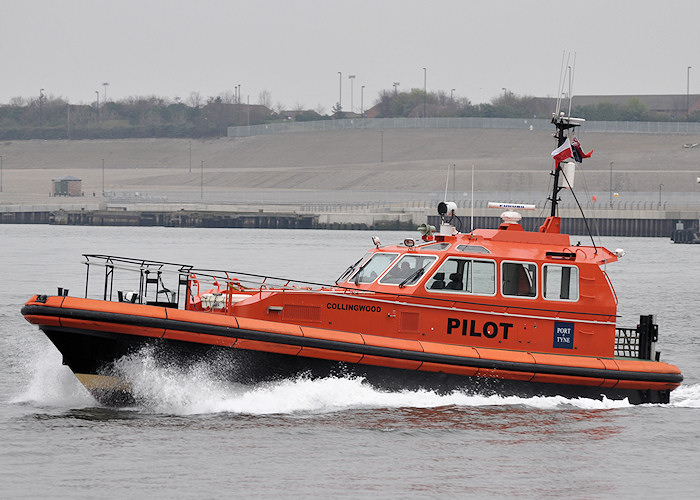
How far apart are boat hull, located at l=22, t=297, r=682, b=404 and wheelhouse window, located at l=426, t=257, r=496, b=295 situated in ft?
2.30

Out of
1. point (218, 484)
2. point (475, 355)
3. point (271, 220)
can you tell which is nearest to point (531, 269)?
point (475, 355)

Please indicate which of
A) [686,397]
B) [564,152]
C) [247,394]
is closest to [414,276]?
[247,394]

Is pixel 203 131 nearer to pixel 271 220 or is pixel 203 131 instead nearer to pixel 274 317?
pixel 271 220

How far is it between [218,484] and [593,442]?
455 cm

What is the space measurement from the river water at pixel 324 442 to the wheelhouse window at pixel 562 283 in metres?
1.25

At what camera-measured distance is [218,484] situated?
36.2ft

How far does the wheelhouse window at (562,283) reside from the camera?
555 inches

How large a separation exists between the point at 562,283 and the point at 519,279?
1.85ft

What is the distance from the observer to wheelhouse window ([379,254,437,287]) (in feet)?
45.3

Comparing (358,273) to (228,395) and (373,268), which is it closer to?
(373,268)

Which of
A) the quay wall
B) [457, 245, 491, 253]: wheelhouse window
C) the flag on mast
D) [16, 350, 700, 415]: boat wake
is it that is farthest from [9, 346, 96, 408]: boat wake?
the quay wall

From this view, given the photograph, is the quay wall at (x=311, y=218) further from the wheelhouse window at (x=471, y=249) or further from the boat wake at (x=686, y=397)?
the wheelhouse window at (x=471, y=249)

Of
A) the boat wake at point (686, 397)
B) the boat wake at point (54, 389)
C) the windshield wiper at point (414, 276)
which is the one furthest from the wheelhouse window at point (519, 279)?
the boat wake at point (54, 389)

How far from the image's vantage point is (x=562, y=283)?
14.2 metres
